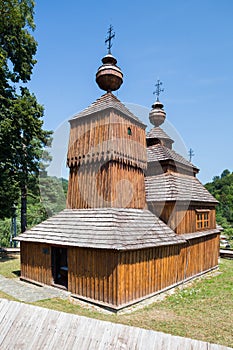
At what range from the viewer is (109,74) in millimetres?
12594

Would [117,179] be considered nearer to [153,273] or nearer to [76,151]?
[76,151]

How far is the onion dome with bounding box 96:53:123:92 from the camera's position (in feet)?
41.4

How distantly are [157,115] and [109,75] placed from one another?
565cm

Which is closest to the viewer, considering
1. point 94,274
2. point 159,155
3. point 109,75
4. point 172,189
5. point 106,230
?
point 94,274

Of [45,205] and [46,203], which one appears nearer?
[45,205]

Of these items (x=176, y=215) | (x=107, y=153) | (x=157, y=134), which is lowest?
(x=176, y=215)

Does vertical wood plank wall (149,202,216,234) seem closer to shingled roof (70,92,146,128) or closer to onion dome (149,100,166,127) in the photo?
shingled roof (70,92,146,128)

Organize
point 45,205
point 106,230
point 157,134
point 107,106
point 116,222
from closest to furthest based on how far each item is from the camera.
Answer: point 106,230 → point 116,222 → point 107,106 → point 157,134 → point 45,205

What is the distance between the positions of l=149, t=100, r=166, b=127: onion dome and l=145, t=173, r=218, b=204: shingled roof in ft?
14.6

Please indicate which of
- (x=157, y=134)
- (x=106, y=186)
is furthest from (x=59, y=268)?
(x=157, y=134)

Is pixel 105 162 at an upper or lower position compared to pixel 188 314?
upper

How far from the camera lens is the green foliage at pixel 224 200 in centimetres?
4151

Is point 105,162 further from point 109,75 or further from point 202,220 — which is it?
point 202,220

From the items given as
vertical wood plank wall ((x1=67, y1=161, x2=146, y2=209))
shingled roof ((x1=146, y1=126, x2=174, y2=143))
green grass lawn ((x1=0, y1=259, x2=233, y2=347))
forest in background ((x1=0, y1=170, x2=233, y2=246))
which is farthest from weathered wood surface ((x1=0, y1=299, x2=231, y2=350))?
forest in background ((x1=0, y1=170, x2=233, y2=246))
